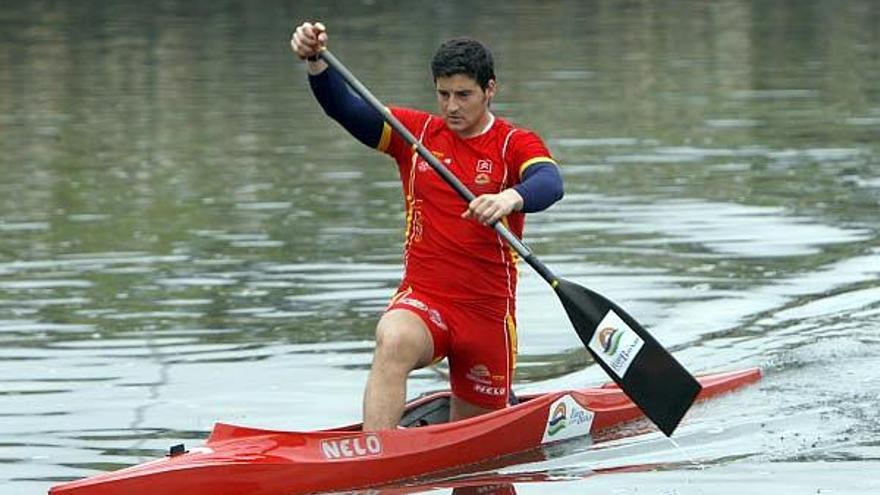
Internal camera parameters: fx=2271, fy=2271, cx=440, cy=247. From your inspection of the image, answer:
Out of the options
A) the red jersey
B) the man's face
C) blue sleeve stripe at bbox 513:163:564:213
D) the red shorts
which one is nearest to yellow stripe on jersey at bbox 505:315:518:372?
the red shorts

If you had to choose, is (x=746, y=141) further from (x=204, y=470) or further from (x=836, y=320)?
(x=204, y=470)

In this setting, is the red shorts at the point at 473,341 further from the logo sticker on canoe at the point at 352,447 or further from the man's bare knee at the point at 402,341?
the logo sticker on canoe at the point at 352,447

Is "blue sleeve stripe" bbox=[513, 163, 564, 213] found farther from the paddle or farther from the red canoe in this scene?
the red canoe

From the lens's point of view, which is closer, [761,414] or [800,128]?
[761,414]

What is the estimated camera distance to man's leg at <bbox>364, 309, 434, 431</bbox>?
10.9 meters

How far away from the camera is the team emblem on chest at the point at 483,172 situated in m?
11.1

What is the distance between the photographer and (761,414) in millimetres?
12680

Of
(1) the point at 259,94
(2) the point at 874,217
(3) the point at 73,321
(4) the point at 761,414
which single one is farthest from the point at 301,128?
(4) the point at 761,414

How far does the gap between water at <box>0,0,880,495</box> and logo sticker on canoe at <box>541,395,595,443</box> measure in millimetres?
176

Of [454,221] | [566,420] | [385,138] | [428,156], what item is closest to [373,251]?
[566,420]

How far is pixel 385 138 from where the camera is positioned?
37.3ft

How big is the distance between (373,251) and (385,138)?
7.73 m

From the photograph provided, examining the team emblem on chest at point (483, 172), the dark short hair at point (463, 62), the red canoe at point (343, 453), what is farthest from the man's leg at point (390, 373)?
the dark short hair at point (463, 62)

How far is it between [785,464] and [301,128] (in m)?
18.9
